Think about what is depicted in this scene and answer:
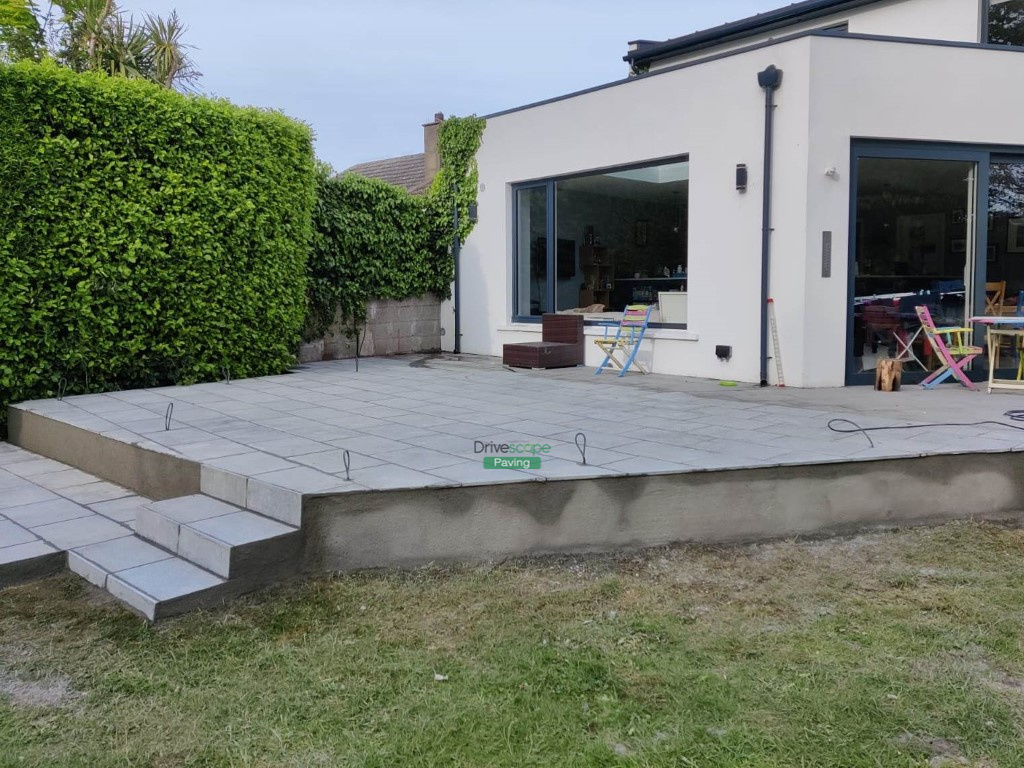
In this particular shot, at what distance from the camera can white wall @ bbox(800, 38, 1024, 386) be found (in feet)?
22.7

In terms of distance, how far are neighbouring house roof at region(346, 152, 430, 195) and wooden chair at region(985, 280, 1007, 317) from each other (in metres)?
10.7

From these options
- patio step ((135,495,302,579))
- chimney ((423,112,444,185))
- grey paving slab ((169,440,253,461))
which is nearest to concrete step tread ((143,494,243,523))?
patio step ((135,495,302,579))

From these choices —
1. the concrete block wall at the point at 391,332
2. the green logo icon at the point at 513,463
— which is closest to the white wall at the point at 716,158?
the concrete block wall at the point at 391,332

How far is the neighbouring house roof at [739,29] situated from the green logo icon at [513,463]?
8.68 metres

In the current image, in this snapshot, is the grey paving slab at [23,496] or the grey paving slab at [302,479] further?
the grey paving slab at [23,496]

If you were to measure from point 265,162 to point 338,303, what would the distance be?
8.15ft

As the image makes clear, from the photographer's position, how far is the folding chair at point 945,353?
6.80m

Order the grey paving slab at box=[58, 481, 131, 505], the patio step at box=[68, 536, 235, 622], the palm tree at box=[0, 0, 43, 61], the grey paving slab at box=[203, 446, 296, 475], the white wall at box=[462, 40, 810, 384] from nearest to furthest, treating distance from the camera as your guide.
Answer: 1. the patio step at box=[68, 536, 235, 622]
2. the grey paving slab at box=[203, 446, 296, 475]
3. the grey paving slab at box=[58, 481, 131, 505]
4. the white wall at box=[462, 40, 810, 384]
5. the palm tree at box=[0, 0, 43, 61]

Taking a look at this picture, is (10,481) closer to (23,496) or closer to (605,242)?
(23,496)

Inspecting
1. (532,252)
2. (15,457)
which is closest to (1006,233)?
(532,252)

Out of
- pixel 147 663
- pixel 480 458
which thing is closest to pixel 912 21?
pixel 480 458

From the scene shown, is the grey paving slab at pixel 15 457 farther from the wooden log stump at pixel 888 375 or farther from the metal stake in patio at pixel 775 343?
the wooden log stump at pixel 888 375

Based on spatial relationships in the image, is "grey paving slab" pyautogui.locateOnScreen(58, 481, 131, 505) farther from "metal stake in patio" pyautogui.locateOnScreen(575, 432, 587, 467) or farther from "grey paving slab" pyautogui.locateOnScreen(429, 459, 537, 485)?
"metal stake in patio" pyautogui.locateOnScreen(575, 432, 587, 467)

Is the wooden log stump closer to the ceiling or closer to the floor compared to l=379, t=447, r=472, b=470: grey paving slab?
closer to the ceiling
